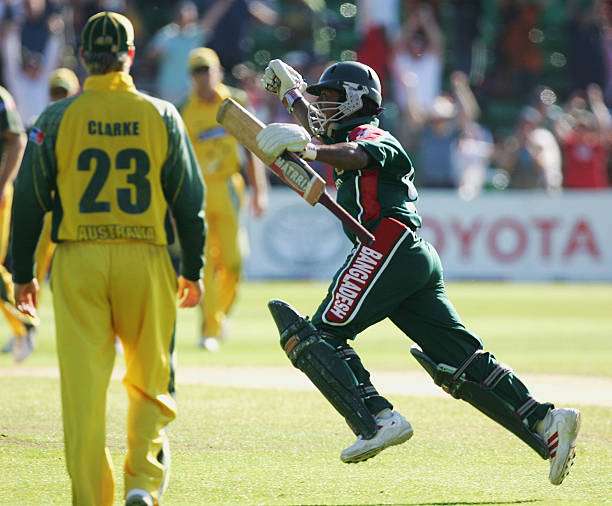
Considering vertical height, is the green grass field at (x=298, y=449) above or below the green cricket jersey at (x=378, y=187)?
below

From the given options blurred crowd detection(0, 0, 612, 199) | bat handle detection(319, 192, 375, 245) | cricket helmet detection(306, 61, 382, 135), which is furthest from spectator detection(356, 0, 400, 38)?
bat handle detection(319, 192, 375, 245)

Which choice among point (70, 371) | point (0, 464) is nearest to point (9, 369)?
point (0, 464)

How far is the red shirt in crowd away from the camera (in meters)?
23.4

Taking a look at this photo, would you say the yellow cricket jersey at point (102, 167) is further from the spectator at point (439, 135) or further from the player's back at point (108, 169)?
the spectator at point (439, 135)

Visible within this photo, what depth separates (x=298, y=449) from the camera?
25.4 feet

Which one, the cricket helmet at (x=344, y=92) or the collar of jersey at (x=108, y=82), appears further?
the cricket helmet at (x=344, y=92)

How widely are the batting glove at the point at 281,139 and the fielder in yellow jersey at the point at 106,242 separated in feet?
1.63

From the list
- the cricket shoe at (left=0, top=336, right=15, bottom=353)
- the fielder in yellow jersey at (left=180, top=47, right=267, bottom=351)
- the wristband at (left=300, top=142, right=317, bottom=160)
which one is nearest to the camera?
the wristband at (left=300, top=142, right=317, bottom=160)

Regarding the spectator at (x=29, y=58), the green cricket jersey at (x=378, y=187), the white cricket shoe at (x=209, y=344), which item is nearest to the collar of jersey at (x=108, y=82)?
the green cricket jersey at (x=378, y=187)

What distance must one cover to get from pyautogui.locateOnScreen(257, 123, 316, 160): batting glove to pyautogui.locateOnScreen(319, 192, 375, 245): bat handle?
270 millimetres

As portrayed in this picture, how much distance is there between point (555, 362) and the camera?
1250 cm

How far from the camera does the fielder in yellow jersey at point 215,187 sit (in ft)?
44.5

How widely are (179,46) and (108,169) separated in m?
16.2

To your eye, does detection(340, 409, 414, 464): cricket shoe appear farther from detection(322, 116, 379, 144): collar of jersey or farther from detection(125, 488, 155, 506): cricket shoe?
detection(322, 116, 379, 144): collar of jersey
